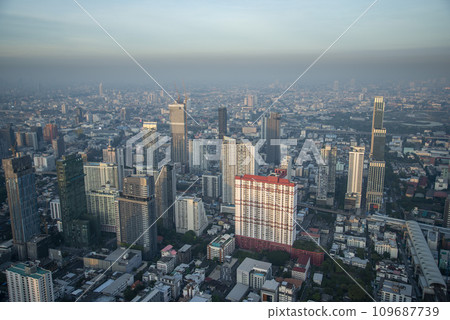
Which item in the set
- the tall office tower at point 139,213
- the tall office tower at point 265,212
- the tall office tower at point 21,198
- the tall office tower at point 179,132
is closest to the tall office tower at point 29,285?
the tall office tower at point 21,198

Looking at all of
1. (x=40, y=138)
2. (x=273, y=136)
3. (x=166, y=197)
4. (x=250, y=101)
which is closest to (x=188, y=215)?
(x=166, y=197)

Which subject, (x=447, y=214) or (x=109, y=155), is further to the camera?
(x=109, y=155)

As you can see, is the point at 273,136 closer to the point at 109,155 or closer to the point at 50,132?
the point at 109,155

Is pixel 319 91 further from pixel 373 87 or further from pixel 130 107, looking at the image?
pixel 130 107

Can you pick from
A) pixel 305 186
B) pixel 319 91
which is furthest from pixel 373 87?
pixel 305 186
